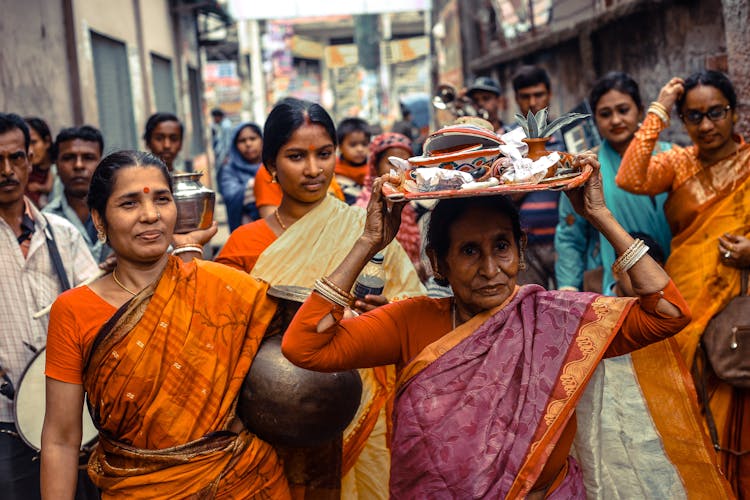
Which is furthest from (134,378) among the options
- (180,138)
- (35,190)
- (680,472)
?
(180,138)

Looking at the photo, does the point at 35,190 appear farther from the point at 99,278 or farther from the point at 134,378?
the point at 134,378

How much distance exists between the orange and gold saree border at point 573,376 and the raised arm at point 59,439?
52.7 inches

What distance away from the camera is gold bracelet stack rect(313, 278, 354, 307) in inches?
96.2

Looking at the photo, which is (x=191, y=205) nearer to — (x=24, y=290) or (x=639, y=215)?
(x=24, y=290)

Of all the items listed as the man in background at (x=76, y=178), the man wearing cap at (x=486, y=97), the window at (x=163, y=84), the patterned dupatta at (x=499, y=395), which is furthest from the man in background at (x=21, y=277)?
the window at (x=163, y=84)

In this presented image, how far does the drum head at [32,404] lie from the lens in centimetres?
331

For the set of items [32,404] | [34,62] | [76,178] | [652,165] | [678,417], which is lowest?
[678,417]

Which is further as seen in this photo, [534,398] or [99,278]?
[99,278]

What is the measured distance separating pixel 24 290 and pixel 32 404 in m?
0.63

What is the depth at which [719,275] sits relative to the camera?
3.91 meters

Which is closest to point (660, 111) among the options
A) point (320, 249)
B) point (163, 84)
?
point (320, 249)

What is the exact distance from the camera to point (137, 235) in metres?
2.76

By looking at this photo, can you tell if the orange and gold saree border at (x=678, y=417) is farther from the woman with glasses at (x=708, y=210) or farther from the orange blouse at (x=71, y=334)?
the orange blouse at (x=71, y=334)

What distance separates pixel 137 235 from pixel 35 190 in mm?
3539
